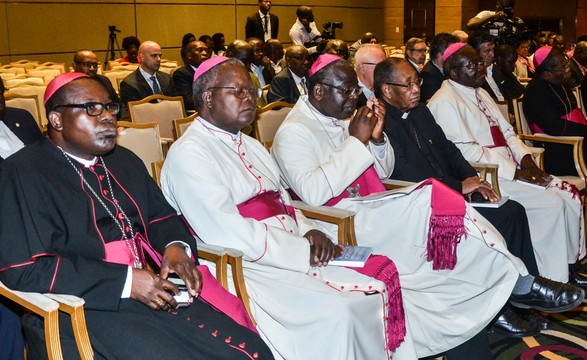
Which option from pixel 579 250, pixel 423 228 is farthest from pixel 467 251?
pixel 579 250

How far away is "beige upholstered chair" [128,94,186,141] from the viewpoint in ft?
18.3

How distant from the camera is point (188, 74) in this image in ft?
23.9

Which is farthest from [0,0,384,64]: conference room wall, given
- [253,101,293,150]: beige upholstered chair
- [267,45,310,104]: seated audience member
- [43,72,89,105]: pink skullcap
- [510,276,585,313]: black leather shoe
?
[510,276,585,313]: black leather shoe

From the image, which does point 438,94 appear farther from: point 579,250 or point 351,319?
point 351,319

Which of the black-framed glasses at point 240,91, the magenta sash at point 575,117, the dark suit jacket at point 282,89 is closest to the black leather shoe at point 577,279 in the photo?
the magenta sash at point 575,117

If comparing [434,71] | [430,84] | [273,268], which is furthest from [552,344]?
[434,71]

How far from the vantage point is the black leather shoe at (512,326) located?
3557mm

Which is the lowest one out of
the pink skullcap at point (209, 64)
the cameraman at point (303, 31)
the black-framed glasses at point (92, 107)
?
the black-framed glasses at point (92, 107)

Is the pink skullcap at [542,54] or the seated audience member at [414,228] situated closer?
the seated audience member at [414,228]

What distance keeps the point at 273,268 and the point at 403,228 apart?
79 cm

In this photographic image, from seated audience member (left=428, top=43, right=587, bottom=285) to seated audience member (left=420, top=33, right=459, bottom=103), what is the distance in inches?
35.9

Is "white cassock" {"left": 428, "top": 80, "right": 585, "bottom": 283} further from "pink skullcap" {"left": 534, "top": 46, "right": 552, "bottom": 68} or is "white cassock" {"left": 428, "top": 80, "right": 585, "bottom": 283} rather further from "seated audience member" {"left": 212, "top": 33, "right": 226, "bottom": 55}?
"seated audience member" {"left": 212, "top": 33, "right": 226, "bottom": 55}

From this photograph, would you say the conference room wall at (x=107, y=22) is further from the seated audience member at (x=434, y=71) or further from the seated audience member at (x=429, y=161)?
the seated audience member at (x=429, y=161)

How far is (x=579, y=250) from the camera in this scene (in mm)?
4289
